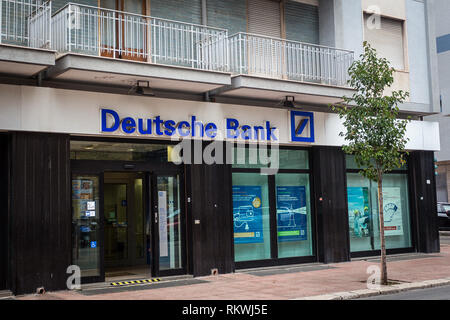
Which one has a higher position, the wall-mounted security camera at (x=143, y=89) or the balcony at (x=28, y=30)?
the balcony at (x=28, y=30)

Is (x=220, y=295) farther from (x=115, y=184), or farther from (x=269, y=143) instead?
(x=115, y=184)

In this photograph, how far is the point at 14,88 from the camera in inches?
427

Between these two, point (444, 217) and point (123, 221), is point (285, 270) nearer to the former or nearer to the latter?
point (123, 221)

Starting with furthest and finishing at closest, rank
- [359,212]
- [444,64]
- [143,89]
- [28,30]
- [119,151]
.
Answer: [444,64]
[359,212]
[119,151]
[143,89]
[28,30]

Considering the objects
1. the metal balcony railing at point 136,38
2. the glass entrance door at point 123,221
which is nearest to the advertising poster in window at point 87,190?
the metal balcony railing at point 136,38

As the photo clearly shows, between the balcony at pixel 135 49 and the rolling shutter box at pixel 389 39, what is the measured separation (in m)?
5.81

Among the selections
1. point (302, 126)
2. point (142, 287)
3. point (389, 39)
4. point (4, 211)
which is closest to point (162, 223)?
point (142, 287)

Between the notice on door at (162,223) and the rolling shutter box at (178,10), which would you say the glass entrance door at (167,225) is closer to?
the notice on door at (162,223)

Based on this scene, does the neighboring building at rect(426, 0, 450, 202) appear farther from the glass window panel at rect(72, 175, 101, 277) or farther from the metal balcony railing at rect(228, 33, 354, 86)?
the glass window panel at rect(72, 175, 101, 277)

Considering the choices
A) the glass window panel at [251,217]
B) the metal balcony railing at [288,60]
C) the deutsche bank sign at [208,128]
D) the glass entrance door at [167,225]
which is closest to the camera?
the deutsche bank sign at [208,128]

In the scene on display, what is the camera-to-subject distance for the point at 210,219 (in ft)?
43.7

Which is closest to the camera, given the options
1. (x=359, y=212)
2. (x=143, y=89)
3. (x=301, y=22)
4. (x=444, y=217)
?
(x=143, y=89)

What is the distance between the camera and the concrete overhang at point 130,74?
1097cm

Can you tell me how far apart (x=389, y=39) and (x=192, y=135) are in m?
8.43
